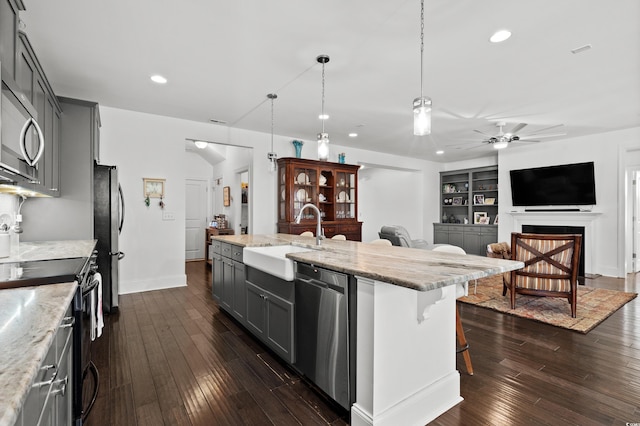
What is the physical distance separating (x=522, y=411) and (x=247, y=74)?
12.0 feet

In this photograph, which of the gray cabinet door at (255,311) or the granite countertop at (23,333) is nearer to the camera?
the granite countertop at (23,333)

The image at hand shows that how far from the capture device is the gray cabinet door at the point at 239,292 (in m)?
2.97

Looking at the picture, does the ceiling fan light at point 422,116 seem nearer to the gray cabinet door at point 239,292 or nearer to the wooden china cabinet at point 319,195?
the gray cabinet door at point 239,292

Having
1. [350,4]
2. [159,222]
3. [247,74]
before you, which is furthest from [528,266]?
[159,222]

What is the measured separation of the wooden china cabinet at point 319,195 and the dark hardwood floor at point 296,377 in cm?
268

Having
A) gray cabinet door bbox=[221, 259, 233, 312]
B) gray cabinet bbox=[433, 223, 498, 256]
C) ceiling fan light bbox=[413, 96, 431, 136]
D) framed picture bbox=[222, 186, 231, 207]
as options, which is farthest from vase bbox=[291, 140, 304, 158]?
gray cabinet bbox=[433, 223, 498, 256]

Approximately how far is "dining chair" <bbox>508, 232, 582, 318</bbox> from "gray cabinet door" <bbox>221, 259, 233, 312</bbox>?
10.5 feet

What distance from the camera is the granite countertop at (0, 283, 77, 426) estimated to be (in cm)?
58

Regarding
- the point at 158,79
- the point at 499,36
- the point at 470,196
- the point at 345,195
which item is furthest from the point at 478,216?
the point at 158,79

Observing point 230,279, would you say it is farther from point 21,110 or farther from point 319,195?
point 319,195

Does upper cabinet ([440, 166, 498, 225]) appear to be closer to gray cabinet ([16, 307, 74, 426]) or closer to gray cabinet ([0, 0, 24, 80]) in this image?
gray cabinet ([16, 307, 74, 426])

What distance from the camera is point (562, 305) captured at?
390 cm

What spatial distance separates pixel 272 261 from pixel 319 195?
3.91 m

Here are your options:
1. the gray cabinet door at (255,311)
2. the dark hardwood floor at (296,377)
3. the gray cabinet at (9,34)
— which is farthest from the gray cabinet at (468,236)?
the gray cabinet at (9,34)
